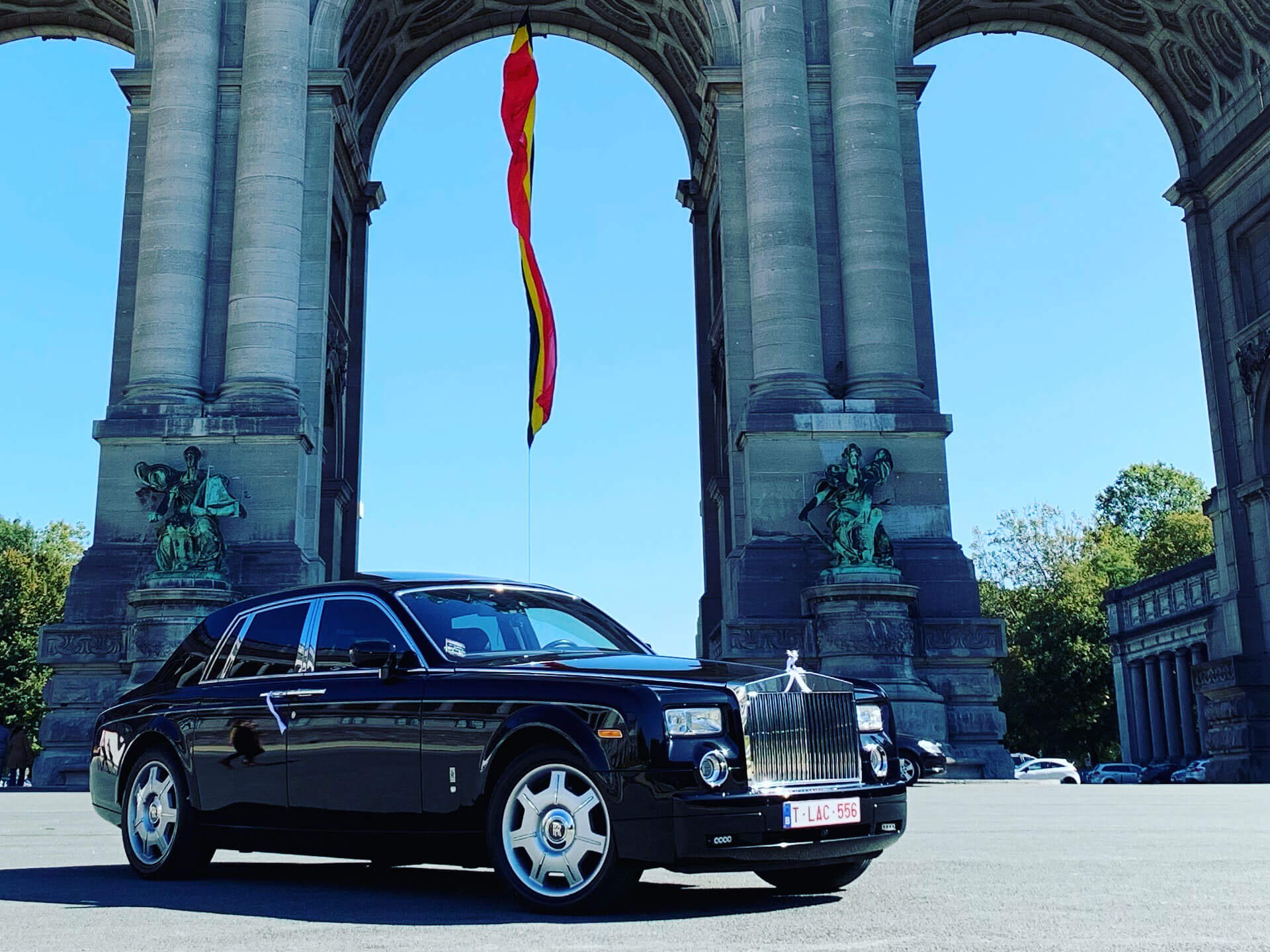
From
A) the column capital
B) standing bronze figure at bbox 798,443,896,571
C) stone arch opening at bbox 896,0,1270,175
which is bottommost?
standing bronze figure at bbox 798,443,896,571

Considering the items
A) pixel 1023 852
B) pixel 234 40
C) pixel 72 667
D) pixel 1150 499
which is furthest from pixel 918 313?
pixel 1150 499

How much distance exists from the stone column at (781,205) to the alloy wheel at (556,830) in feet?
72.3

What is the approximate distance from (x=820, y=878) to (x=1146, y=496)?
91.7 m

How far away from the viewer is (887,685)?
84.9ft

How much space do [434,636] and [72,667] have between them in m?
21.5

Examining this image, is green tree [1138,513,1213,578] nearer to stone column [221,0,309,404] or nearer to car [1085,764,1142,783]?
car [1085,764,1142,783]

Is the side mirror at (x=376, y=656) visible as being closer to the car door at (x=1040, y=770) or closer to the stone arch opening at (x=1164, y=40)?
the stone arch opening at (x=1164, y=40)

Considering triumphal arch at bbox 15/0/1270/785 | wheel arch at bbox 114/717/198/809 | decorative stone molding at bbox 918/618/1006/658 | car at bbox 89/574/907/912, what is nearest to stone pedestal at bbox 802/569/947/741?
triumphal arch at bbox 15/0/1270/785

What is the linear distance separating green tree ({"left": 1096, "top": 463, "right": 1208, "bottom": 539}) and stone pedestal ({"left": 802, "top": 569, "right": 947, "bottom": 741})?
70.2m

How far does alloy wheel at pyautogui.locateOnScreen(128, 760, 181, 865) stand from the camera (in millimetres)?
8781

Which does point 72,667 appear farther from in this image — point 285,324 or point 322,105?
point 322,105

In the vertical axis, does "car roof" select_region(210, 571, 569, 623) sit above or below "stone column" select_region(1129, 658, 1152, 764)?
below

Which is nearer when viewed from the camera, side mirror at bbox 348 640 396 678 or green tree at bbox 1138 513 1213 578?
side mirror at bbox 348 640 396 678

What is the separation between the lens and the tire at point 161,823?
8.62 meters
